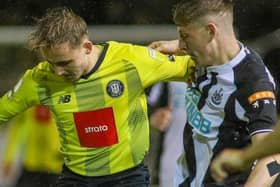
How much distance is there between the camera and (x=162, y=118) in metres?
6.73

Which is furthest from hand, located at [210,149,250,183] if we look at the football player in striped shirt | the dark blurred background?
the dark blurred background

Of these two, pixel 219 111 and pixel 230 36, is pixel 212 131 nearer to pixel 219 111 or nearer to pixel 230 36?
pixel 219 111

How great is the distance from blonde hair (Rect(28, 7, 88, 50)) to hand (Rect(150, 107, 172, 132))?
5.45 ft

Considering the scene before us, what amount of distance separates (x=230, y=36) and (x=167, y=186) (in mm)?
2553

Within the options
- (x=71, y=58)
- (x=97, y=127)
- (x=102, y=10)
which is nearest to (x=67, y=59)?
(x=71, y=58)

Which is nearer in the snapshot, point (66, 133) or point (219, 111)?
point (219, 111)

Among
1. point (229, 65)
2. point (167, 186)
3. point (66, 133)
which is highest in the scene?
point (229, 65)

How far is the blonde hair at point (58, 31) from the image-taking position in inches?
199

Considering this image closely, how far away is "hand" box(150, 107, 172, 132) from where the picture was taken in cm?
673

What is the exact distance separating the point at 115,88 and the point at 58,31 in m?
0.39

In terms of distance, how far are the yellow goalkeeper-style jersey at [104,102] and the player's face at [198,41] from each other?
457mm

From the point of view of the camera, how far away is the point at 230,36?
470 centimetres

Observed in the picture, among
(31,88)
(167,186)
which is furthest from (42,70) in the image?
(167,186)

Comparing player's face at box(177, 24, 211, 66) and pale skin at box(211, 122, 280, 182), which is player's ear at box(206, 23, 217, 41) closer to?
player's face at box(177, 24, 211, 66)
